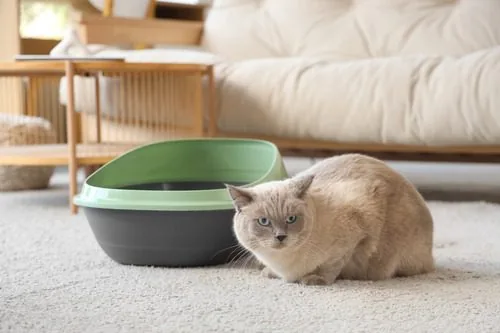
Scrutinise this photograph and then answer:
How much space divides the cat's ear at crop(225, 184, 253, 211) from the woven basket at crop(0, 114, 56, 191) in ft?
5.10

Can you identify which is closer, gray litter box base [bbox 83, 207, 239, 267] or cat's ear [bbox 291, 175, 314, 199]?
cat's ear [bbox 291, 175, 314, 199]

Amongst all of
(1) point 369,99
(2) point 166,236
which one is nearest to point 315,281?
(2) point 166,236

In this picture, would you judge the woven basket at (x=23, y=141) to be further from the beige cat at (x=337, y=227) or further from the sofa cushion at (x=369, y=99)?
the beige cat at (x=337, y=227)

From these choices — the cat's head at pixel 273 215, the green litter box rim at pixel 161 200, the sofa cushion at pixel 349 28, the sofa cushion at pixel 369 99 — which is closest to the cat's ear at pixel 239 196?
the cat's head at pixel 273 215

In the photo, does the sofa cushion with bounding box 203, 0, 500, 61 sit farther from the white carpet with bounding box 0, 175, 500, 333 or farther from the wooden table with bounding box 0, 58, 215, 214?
the white carpet with bounding box 0, 175, 500, 333

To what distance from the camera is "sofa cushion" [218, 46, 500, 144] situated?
1903 millimetres

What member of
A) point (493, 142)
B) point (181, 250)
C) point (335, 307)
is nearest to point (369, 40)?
point (493, 142)

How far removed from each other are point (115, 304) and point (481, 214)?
3.91 feet

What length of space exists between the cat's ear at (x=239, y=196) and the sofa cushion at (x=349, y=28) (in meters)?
1.41

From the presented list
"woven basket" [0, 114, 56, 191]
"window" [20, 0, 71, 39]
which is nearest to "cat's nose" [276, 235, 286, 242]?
"woven basket" [0, 114, 56, 191]

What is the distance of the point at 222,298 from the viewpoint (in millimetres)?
1168

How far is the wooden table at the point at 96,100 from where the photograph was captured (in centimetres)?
201

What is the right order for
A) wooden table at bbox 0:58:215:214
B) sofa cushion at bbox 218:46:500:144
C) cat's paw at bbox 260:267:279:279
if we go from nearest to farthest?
cat's paw at bbox 260:267:279:279, sofa cushion at bbox 218:46:500:144, wooden table at bbox 0:58:215:214

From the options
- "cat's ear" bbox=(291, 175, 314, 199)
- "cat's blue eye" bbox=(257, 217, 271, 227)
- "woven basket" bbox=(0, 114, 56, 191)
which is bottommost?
"woven basket" bbox=(0, 114, 56, 191)
